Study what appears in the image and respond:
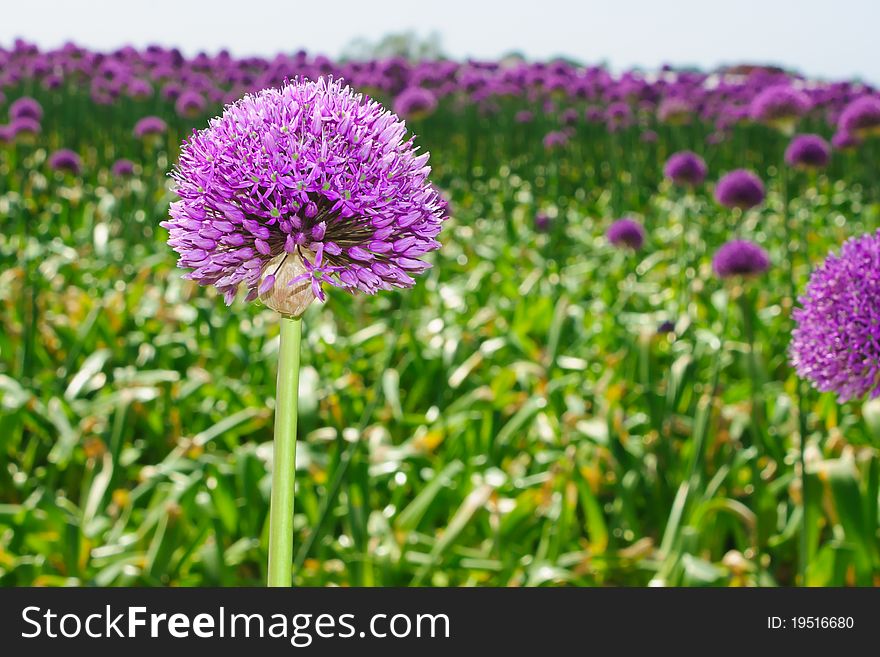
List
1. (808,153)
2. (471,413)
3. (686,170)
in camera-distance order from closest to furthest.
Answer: (471,413), (808,153), (686,170)

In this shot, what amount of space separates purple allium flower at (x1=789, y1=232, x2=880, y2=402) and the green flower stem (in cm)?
105

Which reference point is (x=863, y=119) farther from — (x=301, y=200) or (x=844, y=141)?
(x=301, y=200)

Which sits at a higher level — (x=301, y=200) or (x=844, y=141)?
(x=844, y=141)

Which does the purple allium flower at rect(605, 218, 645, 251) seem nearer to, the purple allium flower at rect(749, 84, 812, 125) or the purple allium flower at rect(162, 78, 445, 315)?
the purple allium flower at rect(749, 84, 812, 125)

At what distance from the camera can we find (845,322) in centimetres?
148

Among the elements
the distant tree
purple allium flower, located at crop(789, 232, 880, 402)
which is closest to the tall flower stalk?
purple allium flower, located at crop(789, 232, 880, 402)

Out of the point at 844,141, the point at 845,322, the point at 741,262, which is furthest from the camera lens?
the point at 844,141

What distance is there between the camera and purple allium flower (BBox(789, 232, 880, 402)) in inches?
57.7

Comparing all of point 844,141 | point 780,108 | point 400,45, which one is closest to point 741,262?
point 780,108

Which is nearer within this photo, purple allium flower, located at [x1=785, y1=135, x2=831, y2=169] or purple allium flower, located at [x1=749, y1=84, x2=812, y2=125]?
purple allium flower, located at [x1=749, y1=84, x2=812, y2=125]

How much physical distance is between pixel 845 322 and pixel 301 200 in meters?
1.04

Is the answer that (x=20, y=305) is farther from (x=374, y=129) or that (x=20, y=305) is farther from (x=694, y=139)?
(x=694, y=139)

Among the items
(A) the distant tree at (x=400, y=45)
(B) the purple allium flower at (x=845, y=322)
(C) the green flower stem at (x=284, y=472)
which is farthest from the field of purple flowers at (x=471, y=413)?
(A) the distant tree at (x=400, y=45)

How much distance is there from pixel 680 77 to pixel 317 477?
10744 millimetres
